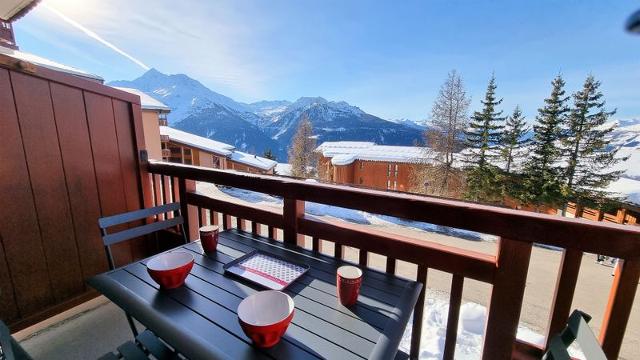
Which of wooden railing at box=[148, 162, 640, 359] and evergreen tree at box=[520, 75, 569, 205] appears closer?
wooden railing at box=[148, 162, 640, 359]

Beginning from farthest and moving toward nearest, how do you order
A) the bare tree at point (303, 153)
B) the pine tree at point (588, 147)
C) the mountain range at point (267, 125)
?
the mountain range at point (267, 125) → the bare tree at point (303, 153) → the pine tree at point (588, 147)

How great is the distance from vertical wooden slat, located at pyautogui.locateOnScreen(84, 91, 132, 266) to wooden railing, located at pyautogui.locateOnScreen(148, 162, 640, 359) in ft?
4.30

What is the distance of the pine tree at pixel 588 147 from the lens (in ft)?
45.6

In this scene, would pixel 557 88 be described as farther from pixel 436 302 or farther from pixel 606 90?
pixel 436 302

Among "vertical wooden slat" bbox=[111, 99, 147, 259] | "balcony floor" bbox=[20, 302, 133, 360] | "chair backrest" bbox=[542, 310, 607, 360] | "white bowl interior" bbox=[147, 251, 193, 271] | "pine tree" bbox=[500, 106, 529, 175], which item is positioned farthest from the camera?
"pine tree" bbox=[500, 106, 529, 175]

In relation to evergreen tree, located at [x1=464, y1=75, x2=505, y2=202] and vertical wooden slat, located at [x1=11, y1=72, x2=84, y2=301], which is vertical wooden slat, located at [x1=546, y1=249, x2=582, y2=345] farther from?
evergreen tree, located at [x1=464, y1=75, x2=505, y2=202]

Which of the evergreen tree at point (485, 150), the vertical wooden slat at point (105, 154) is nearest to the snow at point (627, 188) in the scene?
the evergreen tree at point (485, 150)

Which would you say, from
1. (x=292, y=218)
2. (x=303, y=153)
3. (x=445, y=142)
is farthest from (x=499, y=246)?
(x=303, y=153)

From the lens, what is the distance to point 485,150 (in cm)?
1630

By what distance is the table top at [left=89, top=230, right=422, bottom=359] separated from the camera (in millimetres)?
713

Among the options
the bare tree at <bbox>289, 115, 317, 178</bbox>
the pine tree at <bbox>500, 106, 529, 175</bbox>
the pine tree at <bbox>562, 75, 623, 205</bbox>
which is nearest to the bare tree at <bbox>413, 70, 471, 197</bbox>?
the pine tree at <bbox>500, 106, 529, 175</bbox>

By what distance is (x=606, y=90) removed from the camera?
1411 centimetres

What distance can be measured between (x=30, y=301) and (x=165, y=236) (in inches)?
33.8

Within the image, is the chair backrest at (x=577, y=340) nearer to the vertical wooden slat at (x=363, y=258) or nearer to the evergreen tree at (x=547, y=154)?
the vertical wooden slat at (x=363, y=258)
